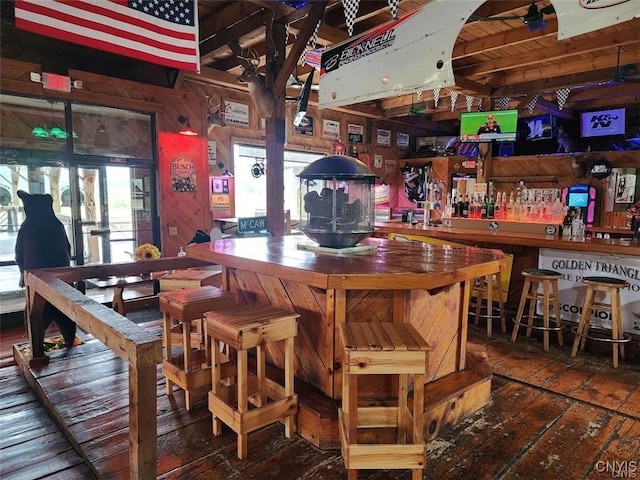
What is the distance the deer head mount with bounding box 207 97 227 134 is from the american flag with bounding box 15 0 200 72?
3.17 m

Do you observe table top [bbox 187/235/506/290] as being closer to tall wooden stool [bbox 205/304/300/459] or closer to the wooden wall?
tall wooden stool [bbox 205/304/300/459]

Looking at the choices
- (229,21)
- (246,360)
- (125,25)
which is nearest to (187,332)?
(246,360)

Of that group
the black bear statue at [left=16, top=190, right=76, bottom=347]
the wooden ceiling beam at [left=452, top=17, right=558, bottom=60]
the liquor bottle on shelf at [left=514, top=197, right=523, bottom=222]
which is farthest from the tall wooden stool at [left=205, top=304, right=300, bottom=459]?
the wooden ceiling beam at [left=452, top=17, right=558, bottom=60]

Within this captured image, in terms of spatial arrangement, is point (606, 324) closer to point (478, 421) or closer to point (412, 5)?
point (478, 421)

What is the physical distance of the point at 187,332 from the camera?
246 cm

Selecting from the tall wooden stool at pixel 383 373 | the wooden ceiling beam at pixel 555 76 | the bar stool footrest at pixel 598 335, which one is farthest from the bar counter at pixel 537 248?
the wooden ceiling beam at pixel 555 76

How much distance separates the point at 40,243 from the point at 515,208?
5114 millimetres

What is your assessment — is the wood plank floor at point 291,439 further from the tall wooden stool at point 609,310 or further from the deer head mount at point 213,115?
the deer head mount at point 213,115

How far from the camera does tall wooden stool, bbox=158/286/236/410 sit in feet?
8.09

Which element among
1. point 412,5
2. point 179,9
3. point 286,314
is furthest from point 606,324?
point 179,9

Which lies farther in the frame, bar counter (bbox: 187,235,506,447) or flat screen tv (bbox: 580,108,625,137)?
flat screen tv (bbox: 580,108,625,137)

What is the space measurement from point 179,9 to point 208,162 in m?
3.56

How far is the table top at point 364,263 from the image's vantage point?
2.05 m

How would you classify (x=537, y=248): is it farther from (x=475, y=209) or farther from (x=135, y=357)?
(x=135, y=357)
